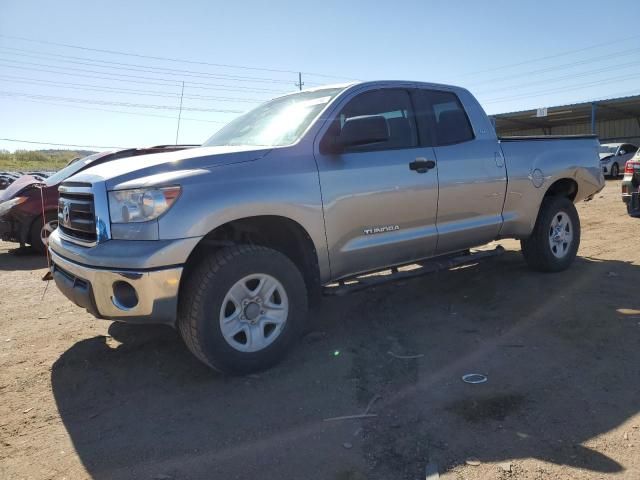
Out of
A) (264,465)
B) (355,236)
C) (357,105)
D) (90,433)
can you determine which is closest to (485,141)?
(357,105)

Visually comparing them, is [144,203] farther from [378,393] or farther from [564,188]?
[564,188]

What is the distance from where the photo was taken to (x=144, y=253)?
3.10m

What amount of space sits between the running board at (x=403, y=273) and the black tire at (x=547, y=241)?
579 mm

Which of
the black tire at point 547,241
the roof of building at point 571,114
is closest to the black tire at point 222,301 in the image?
the black tire at point 547,241

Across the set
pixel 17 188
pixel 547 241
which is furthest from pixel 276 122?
pixel 17 188

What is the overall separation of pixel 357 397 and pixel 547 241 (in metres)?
3.51

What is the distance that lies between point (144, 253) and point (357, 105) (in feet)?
6.89

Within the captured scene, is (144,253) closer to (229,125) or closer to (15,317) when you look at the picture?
(229,125)

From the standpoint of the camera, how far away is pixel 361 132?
12.7 feet

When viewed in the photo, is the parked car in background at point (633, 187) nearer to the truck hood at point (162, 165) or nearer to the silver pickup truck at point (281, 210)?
the silver pickup truck at point (281, 210)

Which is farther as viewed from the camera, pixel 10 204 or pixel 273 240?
pixel 10 204

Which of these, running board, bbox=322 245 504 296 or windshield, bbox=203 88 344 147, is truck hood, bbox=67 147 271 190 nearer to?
windshield, bbox=203 88 344 147

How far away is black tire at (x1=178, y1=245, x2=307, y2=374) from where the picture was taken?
3.27 meters

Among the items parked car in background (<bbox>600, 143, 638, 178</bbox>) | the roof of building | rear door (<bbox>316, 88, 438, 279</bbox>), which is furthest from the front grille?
the roof of building
